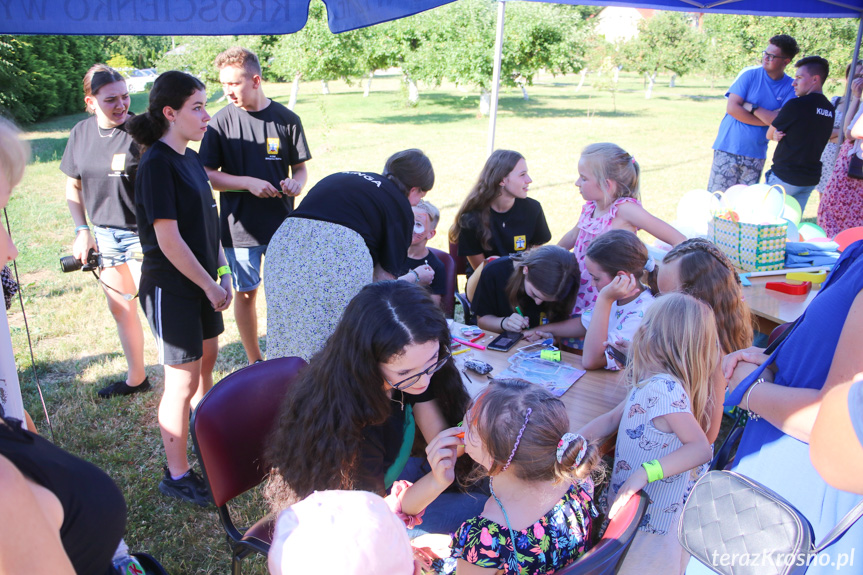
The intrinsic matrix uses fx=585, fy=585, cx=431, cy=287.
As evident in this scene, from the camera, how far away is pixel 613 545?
1.45 metres

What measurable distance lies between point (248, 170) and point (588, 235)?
215cm

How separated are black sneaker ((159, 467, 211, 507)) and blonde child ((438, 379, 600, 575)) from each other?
1.65m

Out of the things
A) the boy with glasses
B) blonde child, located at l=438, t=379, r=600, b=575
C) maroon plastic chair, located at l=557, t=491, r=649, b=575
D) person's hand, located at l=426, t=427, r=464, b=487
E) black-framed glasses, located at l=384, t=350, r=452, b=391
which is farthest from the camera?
the boy with glasses

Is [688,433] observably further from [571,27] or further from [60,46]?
[571,27]

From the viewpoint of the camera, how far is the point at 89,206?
339 cm

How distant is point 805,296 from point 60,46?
67.9ft

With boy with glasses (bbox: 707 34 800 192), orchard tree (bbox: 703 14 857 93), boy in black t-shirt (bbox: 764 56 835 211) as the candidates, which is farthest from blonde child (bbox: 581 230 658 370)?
orchard tree (bbox: 703 14 857 93)

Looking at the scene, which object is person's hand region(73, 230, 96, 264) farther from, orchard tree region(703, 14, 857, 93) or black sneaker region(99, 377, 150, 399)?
orchard tree region(703, 14, 857, 93)

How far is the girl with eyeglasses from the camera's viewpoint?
170 centimetres

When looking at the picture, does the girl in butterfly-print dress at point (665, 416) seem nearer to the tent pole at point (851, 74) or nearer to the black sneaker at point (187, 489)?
the black sneaker at point (187, 489)

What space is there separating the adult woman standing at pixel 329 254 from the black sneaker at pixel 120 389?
1.68m

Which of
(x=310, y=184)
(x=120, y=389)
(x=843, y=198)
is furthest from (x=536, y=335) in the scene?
(x=310, y=184)

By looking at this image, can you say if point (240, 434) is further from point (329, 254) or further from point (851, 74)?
point (851, 74)

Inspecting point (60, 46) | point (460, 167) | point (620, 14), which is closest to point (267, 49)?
point (60, 46)
